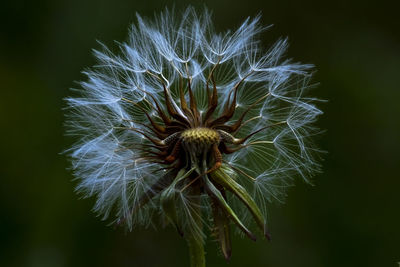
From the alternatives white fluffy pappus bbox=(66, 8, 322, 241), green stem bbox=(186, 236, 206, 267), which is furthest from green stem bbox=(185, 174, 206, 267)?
white fluffy pappus bbox=(66, 8, 322, 241)

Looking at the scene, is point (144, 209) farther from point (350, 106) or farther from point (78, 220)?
point (350, 106)

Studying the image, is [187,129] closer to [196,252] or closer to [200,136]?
[200,136]

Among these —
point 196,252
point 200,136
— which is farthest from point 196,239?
point 200,136

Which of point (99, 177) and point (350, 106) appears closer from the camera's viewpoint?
point (99, 177)

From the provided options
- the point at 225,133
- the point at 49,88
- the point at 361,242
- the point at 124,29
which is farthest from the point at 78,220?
the point at 225,133

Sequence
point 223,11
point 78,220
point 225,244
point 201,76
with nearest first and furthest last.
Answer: point 225,244, point 201,76, point 78,220, point 223,11


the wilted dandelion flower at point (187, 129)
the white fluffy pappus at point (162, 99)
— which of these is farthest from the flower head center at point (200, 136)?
the white fluffy pappus at point (162, 99)

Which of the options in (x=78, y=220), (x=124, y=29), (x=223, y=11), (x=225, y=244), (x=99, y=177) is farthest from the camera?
(x=223, y=11)

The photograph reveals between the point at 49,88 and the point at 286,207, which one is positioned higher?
the point at 49,88

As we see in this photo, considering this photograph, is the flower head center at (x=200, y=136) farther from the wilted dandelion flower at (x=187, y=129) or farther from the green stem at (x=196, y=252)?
the green stem at (x=196, y=252)
